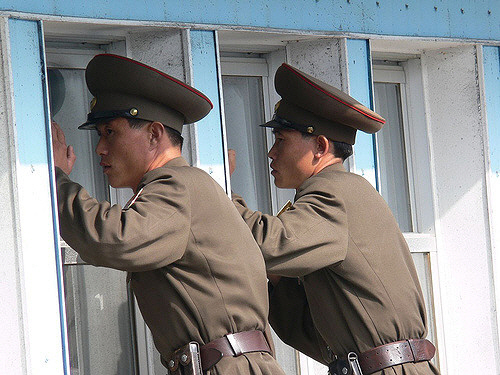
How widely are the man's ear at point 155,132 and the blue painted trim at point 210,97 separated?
0.59m

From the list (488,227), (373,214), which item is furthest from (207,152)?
(488,227)

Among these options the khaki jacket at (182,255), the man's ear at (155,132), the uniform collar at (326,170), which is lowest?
the khaki jacket at (182,255)

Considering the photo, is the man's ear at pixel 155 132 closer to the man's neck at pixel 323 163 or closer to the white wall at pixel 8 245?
the white wall at pixel 8 245

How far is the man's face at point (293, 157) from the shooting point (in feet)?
12.8

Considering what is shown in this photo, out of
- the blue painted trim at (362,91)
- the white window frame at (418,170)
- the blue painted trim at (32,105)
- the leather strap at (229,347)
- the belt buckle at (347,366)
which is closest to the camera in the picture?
the leather strap at (229,347)

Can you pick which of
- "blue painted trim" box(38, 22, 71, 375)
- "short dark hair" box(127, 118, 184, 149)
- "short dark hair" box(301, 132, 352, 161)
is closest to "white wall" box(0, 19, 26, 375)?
"blue painted trim" box(38, 22, 71, 375)

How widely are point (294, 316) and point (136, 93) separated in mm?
1166

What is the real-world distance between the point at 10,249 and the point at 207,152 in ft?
2.98

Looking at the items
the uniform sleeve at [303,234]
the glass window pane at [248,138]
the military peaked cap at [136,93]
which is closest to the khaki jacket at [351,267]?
the uniform sleeve at [303,234]

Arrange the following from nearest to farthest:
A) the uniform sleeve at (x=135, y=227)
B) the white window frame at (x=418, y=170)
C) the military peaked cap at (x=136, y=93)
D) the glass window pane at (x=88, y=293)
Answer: the uniform sleeve at (x=135, y=227) → the military peaked cap at (x=136, y=93) → the glass window pane at (x=88, y=293) → the white window frame at (x=418, y=170)

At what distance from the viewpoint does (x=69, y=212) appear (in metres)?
3.16

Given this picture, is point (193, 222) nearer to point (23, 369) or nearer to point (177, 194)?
point (177, 194)

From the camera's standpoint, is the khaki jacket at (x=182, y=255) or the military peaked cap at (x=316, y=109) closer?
the khaki jacket at (x=182, y=255)

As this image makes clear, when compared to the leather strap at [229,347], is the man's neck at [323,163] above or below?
above
